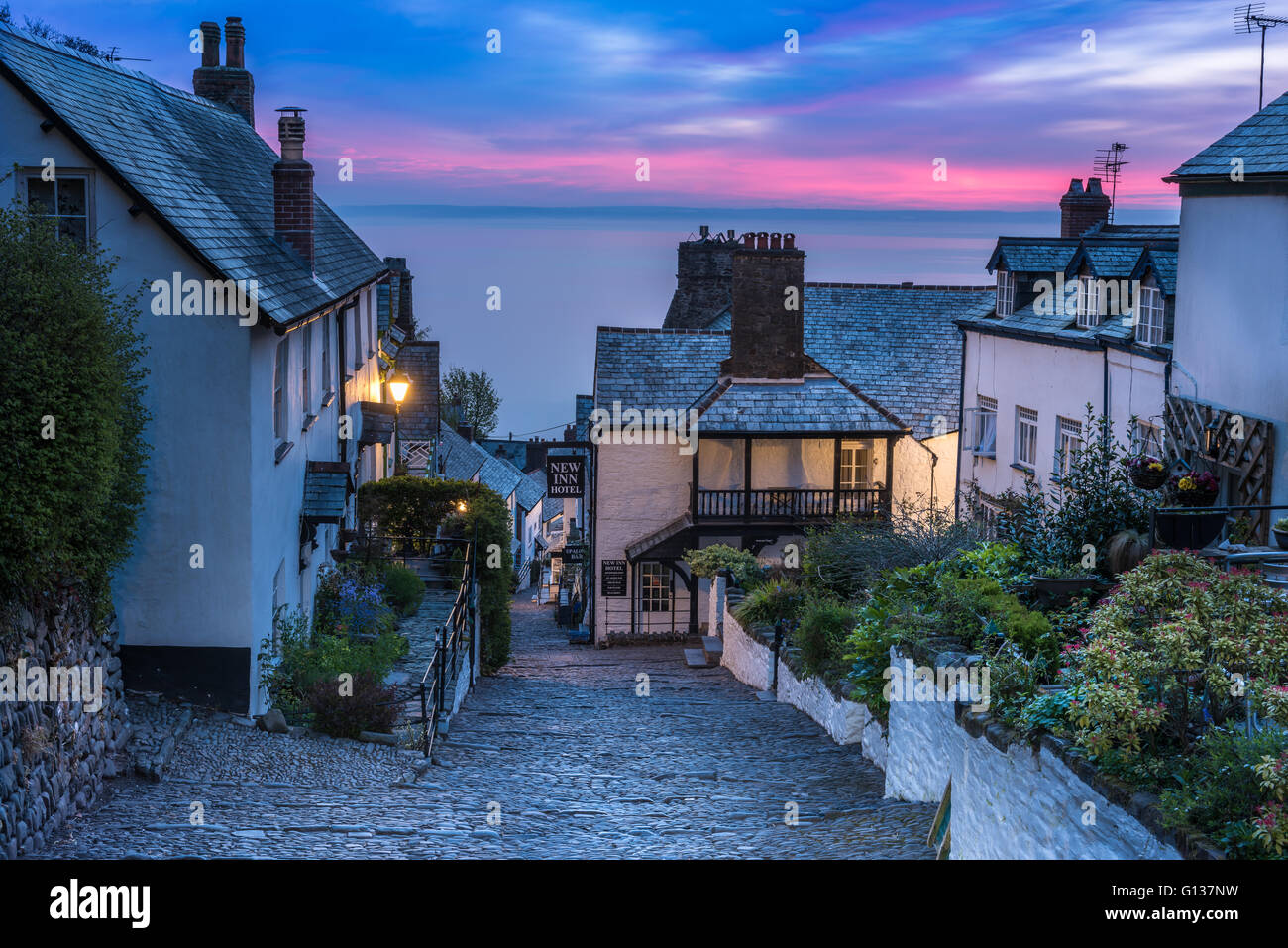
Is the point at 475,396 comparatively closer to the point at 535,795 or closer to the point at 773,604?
the point at 773,604

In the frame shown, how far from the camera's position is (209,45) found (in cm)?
2595

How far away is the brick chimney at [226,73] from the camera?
25.9m

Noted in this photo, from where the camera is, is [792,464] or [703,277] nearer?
[792,464]

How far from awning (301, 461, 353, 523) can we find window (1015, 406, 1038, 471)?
12.8 metres

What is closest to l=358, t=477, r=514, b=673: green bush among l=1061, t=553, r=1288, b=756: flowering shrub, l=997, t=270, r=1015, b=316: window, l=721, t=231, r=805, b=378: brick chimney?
l=721, t=231, r=805, b=378: brick chimney

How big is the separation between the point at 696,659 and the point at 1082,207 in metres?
13.9

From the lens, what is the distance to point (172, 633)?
44.0 ft

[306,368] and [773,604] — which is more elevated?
[306,368]

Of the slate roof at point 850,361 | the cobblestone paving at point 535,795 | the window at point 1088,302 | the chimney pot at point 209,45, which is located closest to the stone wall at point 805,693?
the cobblestone paving at point 535,795

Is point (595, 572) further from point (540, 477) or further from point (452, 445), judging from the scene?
point (540, 477)

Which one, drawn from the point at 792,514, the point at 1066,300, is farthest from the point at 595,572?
the point at 1066,300

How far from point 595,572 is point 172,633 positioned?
16912 millimetres

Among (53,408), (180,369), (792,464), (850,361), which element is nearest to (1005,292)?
(792,464)
